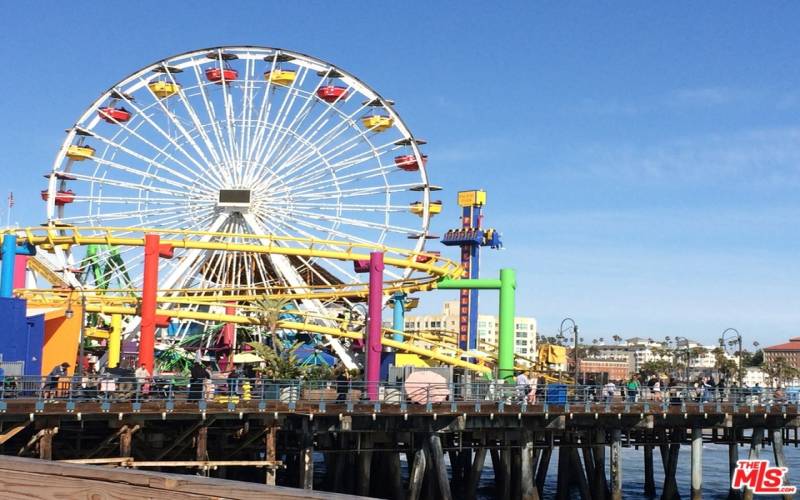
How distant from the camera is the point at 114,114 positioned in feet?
209

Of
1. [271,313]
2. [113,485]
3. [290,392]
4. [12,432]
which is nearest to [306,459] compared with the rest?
[290,392]

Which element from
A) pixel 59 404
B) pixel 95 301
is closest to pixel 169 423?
pixel 59 404

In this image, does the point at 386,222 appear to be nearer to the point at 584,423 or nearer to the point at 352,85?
the point at 352,85

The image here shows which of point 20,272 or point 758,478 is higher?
point 20,272

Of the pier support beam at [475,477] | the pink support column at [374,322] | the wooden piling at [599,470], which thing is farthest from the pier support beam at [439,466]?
the wooden piling at [599,470]

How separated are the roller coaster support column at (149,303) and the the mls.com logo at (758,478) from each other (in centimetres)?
2254

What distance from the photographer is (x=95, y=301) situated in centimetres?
5866

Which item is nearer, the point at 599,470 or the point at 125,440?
the point at 125,440

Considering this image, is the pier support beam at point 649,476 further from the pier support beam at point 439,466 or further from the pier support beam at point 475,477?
the pier support beam at point 439,466

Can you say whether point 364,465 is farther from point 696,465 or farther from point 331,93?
point 331,93

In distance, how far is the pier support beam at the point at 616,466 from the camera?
122ft

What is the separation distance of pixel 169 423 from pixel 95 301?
3099 centimetres

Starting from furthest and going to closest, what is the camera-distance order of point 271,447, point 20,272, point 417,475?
point 20,272 → point 417,475 → point 271,447

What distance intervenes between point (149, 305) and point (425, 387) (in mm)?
13183
